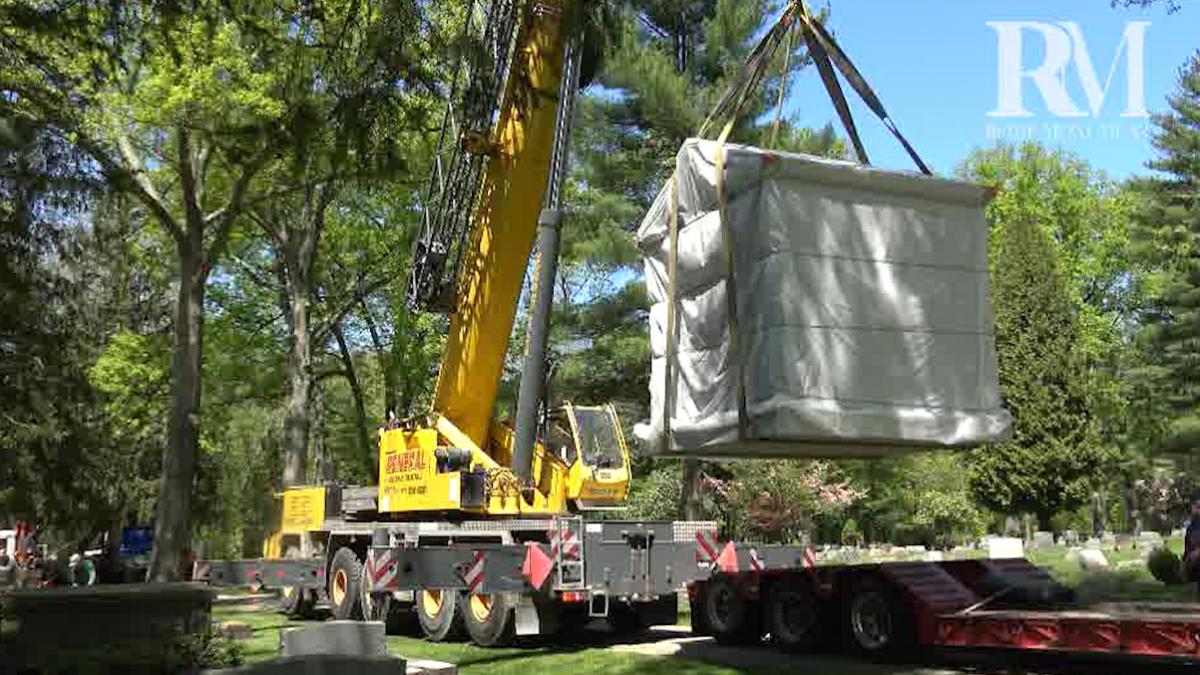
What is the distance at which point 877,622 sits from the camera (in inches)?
429

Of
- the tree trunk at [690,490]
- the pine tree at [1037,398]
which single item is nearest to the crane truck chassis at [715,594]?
the tree trunk at [690,490]

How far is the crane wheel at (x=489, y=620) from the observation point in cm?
1234

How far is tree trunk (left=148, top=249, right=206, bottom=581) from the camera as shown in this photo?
1953 cm

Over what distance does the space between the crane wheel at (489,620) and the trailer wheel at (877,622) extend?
3.74 metres

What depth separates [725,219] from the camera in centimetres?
711

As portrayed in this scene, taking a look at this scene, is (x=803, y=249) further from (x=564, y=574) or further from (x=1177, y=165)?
(x=1177, y=165)

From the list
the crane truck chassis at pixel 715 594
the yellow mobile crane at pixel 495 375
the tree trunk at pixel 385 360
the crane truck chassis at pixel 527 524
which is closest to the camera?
the crane truck chassis at pixel 715 594

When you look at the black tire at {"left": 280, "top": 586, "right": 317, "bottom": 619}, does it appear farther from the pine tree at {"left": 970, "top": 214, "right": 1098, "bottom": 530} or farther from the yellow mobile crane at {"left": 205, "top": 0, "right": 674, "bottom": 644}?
the pine tree at {"left": 970, "top": 214, "right": 1098, "bottom": 530}

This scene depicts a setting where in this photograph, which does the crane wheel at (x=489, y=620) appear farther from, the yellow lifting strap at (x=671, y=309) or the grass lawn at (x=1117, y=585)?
the grass lawn at (x=1117, y=585)

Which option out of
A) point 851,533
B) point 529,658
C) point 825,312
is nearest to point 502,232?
point 529,658

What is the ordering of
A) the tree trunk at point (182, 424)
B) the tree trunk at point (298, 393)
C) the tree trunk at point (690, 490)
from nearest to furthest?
1. the tree trunk at point (182, 424)
2. the tree trunk at point (690, 490)
3. the tree trunk at point (298, 393)

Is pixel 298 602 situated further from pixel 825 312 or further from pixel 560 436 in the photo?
pixel 825 312

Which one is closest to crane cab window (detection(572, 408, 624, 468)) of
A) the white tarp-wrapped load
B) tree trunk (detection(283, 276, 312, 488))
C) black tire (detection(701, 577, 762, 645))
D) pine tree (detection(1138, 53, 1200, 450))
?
black tire (detection(701, 577, 762, 645))

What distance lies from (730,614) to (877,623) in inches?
79.9
